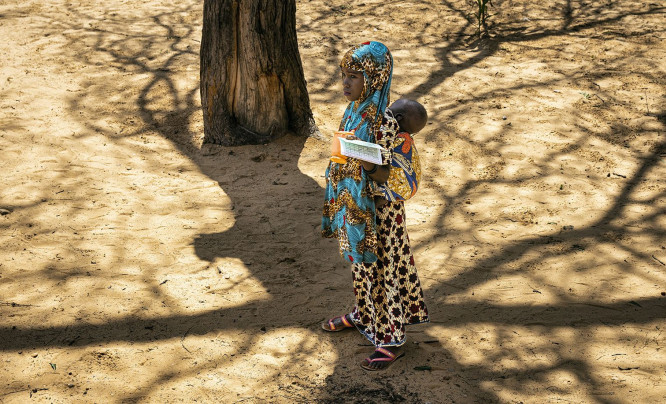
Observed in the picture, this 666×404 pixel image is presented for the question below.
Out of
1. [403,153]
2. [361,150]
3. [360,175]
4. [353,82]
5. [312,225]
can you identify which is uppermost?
[353,82]

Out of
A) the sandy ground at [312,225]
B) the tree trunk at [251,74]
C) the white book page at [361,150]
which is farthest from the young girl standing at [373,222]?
the tree trunk at [251,74]

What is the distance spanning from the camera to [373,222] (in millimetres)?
3332

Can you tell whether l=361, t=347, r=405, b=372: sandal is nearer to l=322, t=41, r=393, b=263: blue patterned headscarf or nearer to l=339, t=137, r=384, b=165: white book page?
l=322, t=41, r=393, b=263: blue patterned headscarf

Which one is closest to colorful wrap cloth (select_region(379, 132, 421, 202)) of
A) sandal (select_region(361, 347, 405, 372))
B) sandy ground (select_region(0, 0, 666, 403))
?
sandal (select_region(361, 347, 405, 372))

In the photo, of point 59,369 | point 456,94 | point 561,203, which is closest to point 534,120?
point 456,94

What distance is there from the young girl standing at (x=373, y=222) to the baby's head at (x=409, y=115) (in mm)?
55

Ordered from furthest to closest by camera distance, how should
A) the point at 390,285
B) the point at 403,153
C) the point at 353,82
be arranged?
the point at 390,285 < the point at 403,153 < the point at 353,82

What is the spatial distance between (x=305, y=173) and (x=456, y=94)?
2282mm

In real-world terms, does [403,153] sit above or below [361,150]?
below

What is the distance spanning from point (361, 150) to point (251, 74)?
3.59m

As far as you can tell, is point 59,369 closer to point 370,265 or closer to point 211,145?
point 370,265

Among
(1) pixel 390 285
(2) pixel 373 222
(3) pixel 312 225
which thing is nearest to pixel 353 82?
(2) pixel 373 222

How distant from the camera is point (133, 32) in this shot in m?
8.48

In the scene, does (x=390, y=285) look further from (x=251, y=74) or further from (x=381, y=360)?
(x=251, y=74)
